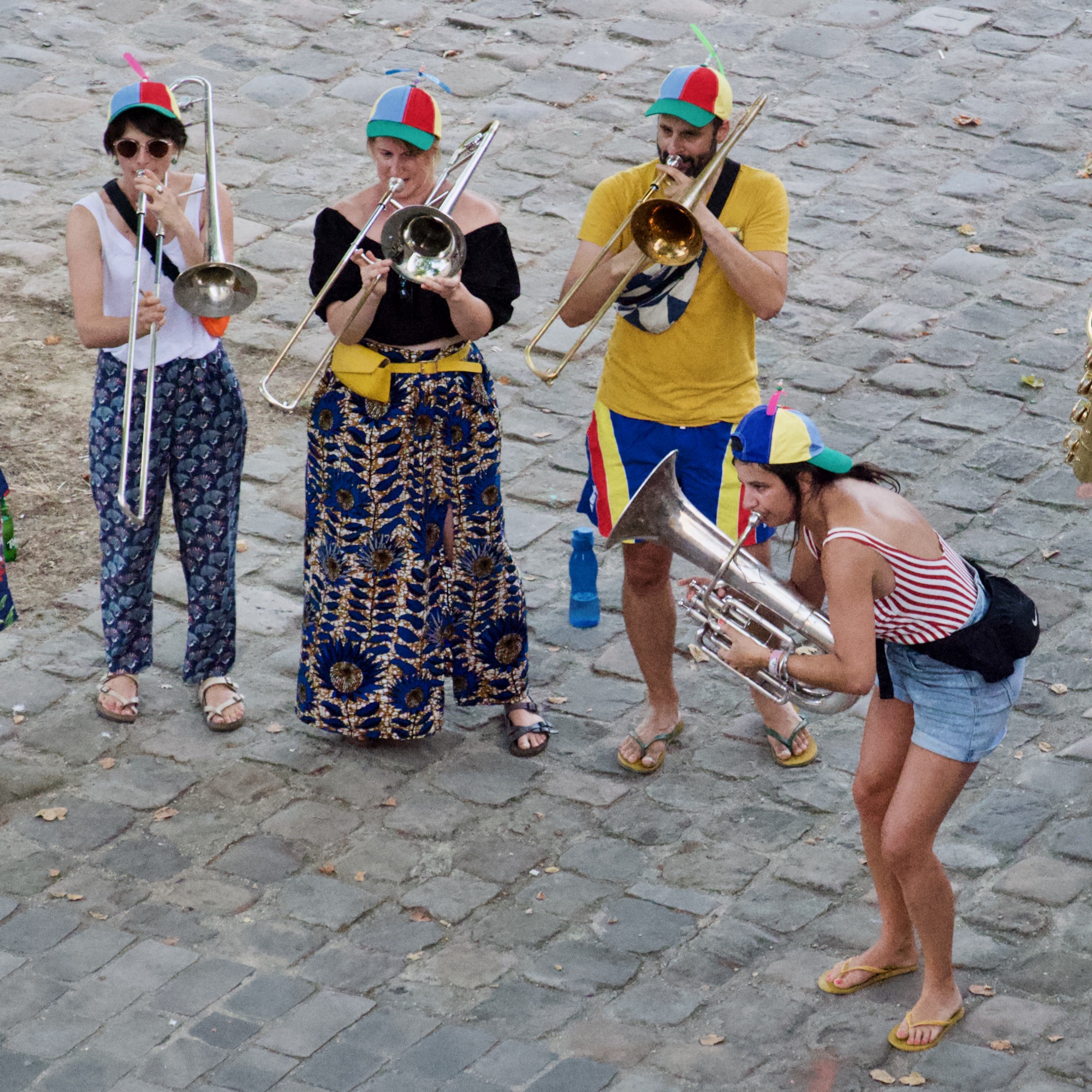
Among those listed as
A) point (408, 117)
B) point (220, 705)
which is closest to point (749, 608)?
point (408, 117)

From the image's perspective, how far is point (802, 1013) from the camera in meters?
4.72

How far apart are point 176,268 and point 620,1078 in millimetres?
2843

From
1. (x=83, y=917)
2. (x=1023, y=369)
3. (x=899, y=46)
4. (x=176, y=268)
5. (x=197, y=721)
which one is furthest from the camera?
(x=899, y=46)

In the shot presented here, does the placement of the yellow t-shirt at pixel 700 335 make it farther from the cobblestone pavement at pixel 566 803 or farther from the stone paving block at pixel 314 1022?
the stone paving block at pixel 314 1022

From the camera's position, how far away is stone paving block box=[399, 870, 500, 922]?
5.15 m

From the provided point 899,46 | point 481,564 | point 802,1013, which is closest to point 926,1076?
point 802,1013

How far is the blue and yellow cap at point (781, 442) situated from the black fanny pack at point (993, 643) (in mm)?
505

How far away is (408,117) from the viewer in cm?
523

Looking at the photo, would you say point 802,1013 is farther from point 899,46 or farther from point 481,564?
point 899,46

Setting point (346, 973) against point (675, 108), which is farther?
point (675, 108)

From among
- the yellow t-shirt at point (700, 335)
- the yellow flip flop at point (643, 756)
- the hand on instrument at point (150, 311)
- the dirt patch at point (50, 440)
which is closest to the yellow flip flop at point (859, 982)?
the yellow flip flop at point (643, 756)

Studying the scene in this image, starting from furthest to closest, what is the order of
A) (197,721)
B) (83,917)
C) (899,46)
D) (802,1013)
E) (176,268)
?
1. (899,46)
2. (197,721)
3. (176,268)
4. (83,917)
5. (802,1013)

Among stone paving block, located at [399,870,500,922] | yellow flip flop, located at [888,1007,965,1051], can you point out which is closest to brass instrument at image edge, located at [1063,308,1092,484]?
yellow flip flop, located at [888,1007,965,1051]

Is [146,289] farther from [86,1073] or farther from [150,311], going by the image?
[86,1073]
